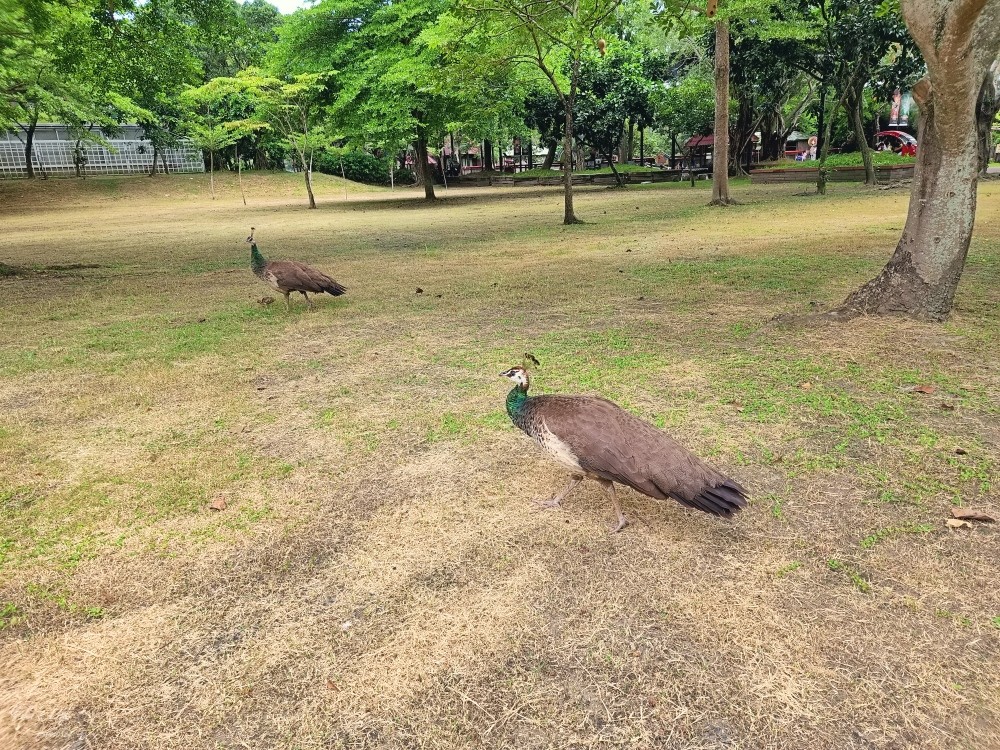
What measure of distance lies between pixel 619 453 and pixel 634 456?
8cm

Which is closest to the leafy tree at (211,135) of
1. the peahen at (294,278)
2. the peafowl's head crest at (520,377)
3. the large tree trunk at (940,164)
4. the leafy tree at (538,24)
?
the leafy tree at (538,24)

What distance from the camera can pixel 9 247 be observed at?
706 inches

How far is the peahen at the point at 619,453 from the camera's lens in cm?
315

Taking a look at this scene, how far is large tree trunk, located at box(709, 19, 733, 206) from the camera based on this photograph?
1988 cm

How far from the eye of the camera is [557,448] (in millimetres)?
3488

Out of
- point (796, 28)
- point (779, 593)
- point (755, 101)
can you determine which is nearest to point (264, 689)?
point (779, 593)

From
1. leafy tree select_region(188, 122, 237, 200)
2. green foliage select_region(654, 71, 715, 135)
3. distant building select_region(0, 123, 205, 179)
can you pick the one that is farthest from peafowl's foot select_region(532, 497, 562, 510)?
distant building select_region(0, 123, 205, 179)

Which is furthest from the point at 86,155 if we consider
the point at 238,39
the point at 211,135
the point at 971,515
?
the point at 971,515

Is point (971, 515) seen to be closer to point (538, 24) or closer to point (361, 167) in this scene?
point (538, 24)

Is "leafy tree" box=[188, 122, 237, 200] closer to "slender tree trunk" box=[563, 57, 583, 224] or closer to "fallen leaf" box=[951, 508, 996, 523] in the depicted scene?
"slender tree trunk" box=[563, 57, 583, 224]

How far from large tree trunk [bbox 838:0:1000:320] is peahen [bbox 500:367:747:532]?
4.81m

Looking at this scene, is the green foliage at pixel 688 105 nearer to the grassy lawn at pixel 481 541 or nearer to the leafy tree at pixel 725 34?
the leafy tree at pixel 725 34

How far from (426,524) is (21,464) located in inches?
120

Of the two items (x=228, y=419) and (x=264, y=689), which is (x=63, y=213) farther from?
(x=264, y=689)
